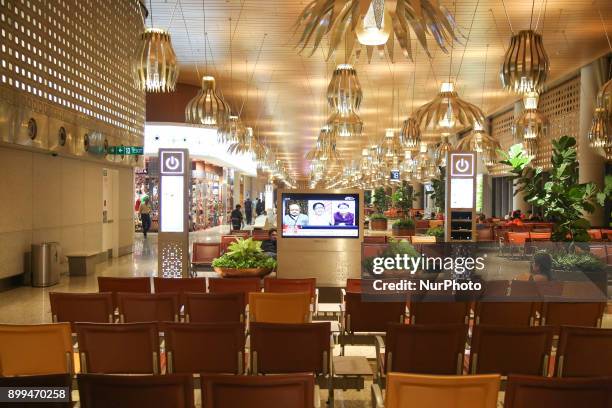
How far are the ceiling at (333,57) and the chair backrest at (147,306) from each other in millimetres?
3715

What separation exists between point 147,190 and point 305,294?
25836 mm

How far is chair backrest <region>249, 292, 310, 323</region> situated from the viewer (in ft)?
18.7

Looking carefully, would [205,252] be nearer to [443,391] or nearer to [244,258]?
[244,258]

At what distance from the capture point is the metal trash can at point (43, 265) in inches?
462

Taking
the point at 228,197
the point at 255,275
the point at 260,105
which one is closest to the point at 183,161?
the point at 255,275

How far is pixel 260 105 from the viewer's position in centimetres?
2933

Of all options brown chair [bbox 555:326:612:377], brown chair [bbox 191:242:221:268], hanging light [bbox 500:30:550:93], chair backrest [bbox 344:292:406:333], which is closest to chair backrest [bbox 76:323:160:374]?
chair backrest [bbox 344:292:406:333]

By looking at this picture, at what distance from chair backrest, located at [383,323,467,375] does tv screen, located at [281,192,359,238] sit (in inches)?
249

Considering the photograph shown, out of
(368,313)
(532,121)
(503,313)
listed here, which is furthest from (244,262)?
(532,121)

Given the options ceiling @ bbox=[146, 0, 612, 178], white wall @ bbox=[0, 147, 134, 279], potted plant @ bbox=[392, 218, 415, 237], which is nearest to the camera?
white wall @ bbox=[0, 147, 134, 279]

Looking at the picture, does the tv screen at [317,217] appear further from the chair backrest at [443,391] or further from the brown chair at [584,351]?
the chair backrest at [443,391]

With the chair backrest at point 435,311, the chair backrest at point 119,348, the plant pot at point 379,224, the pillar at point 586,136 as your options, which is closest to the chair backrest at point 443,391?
the chair backrest at point 119,348

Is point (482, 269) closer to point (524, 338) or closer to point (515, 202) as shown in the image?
point (524, 338)

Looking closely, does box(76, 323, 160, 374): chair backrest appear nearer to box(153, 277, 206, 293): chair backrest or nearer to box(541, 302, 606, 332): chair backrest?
box(153, 277, 206, 293): chair backrest
